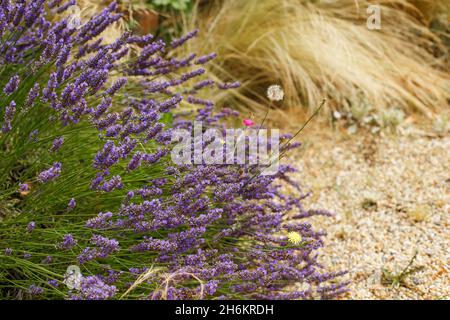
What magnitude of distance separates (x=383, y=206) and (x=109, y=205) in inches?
57.0

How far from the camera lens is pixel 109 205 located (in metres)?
1.93

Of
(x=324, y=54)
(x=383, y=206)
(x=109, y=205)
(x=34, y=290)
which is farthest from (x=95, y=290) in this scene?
(x=324, y=54)

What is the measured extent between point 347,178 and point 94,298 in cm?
204

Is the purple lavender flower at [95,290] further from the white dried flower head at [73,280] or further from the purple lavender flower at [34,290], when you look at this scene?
the purple lavender flower at [34,290]

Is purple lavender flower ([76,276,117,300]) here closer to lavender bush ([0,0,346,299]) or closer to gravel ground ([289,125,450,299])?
lavender bush ([0,0,346,299])

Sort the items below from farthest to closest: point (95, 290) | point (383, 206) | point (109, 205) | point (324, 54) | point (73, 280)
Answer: point (324, 54) < point (383, 206) < point (109, 205) < point (73, 280) < point (95, 290)

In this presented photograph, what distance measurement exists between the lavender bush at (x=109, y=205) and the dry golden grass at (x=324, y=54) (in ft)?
4.75

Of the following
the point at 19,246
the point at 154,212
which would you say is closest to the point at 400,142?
the point at 154,212

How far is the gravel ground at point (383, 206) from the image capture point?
89.7 inches

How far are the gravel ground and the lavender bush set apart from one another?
0.40 meters

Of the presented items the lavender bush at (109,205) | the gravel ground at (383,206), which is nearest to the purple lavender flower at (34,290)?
the lavender bush at (109,205)

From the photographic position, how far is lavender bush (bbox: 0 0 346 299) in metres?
1.60

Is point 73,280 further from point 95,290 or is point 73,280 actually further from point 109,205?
point 109,205
